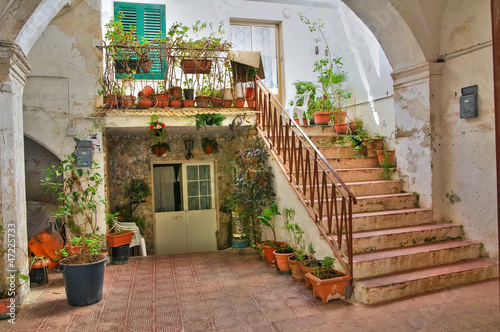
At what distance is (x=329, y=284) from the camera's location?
3.94 m

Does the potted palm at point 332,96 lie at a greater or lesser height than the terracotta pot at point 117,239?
greater

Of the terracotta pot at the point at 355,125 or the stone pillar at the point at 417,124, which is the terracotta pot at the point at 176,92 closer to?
the terracotta pot at the point at 355,125

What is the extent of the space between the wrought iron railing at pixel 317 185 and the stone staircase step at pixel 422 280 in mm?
268

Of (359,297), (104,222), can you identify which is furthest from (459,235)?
(104,222)

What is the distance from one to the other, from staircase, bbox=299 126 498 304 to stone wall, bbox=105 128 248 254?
285cm

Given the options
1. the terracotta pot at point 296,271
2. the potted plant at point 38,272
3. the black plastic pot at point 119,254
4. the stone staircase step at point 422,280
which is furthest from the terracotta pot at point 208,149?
the stone staircase step at point 422,280

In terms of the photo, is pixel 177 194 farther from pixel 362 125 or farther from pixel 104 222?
pixel 362 125

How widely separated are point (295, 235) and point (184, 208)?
3.52m

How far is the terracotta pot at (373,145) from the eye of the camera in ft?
21.3

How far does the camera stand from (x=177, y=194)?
26.7ft

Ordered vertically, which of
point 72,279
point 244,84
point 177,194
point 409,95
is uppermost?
point 244,84

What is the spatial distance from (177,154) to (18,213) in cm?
406

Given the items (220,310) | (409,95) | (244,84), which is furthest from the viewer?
(244,84)

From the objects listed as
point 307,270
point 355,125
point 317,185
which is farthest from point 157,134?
point 307,270
